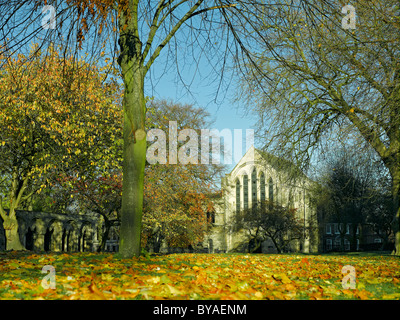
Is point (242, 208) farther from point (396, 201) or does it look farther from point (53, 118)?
point (53, 118)

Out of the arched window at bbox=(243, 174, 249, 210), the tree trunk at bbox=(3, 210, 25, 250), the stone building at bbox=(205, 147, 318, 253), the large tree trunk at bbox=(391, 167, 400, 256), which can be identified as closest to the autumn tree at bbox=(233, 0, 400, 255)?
the large tree trunk at bbox=(391, 167, 400, 256)

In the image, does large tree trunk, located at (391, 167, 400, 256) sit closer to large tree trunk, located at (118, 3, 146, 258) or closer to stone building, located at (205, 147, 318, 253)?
large tree trunk, located at (118, 3, 146, 258)

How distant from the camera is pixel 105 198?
2372cm

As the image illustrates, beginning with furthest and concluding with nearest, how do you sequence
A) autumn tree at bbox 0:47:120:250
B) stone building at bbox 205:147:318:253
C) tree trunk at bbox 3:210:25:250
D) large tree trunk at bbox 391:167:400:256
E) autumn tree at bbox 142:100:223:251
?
1. stone building at bbox 205:147:318:253
2. autumn tree at bbox 142:100:223:251
3. tree trunk at bbox 3:210:25:250
4. large tree trunk at bbox 391:167:400:256
5. autumn tree at bbox 0:47:120:250

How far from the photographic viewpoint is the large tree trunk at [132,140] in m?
7.47

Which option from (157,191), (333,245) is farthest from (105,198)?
(333,245)

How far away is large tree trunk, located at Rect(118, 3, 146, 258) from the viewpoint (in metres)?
7.47

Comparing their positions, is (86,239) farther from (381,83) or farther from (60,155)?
(381,83)

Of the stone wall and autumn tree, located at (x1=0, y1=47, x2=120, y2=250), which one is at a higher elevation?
autumn tree, located at (x1=0, y1=47, x2=120, y2=250)

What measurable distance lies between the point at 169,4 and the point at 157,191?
19.0 metres

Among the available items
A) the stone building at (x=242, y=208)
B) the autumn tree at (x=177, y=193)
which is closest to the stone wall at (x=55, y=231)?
the autumn tree at (x=177, y=193)

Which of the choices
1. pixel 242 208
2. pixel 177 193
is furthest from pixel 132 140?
pixel 242 208
